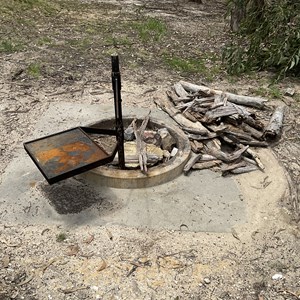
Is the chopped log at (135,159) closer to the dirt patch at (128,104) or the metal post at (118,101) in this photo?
the metal post at (118,101)

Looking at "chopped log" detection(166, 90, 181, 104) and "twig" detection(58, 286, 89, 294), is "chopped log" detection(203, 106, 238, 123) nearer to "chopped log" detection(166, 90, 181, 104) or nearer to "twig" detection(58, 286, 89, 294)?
"chopped log" detection(166, 90, 181, 104)

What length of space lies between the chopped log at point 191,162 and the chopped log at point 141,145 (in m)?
0.51

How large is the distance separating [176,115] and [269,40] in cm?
297

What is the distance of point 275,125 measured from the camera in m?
5.12

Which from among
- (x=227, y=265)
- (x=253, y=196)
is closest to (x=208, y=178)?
(x=253, y=196)

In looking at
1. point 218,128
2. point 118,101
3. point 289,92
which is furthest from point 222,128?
point 289,92

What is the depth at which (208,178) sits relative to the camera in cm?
437

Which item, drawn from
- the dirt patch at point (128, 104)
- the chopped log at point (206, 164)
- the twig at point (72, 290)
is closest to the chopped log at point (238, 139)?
the dirt patch at point (128, 104)

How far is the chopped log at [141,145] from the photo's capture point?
4.14 metres

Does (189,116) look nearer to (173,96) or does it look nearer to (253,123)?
(173,96)

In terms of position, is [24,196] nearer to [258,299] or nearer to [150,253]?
[150,253]

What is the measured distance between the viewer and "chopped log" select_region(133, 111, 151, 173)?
4.14 m

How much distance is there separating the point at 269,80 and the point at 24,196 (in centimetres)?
487

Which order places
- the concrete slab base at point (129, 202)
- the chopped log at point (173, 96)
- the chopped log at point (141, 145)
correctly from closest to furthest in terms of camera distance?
the concrete slab base at point (129, 202), the chopped log at point (141, 145), the chopped log at point (173, 96)
